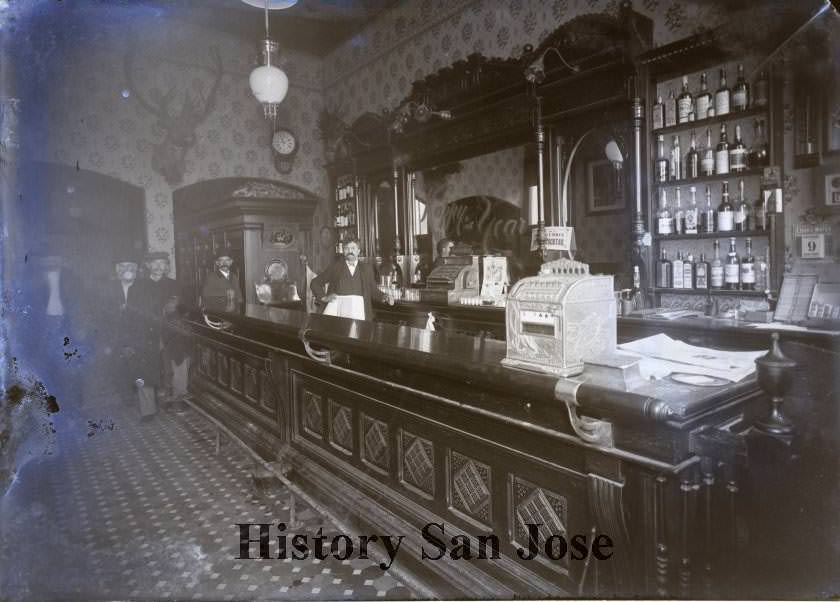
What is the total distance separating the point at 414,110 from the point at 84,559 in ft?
16.9

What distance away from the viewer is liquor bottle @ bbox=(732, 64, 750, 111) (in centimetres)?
345

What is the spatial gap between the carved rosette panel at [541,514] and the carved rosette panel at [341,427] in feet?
3.47

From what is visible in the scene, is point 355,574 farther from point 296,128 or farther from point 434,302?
point 296,128

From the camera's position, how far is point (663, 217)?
396cm

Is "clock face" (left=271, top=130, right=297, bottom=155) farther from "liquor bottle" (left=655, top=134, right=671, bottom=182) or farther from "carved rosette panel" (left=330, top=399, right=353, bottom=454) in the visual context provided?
"carved rosette panel" (left=330, top=399, right=353, bottom=454)

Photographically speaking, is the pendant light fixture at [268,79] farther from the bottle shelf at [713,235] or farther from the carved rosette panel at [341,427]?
the bottle shelf at [713,235]

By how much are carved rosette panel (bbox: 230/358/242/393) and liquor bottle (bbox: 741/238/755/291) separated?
3512 mm

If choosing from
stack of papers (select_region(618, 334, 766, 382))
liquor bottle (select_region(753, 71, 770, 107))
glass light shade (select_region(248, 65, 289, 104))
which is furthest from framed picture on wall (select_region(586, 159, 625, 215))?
stack of papers (select_region(618, 334, 766, 382))

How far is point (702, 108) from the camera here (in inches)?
145

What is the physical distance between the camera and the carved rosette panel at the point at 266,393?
11.4 feet

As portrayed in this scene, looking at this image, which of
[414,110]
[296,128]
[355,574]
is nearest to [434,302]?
[414,110]

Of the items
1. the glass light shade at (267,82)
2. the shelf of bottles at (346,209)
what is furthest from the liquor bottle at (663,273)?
the shelf of bottles at (346,209)

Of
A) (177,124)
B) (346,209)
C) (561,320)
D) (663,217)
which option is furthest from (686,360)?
(177,124)

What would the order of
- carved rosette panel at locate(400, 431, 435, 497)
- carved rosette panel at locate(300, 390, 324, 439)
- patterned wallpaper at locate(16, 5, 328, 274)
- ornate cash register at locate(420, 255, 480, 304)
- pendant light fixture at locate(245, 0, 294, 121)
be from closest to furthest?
carved rosette panel at locate(400, 431, 435, 497) < carved rosette panel at locate(300, 390, 324, 439) < pendant light fixture at locate(245, 0, 294, 121) < ornate cash register at locate(420, 255, 480, 304) < patterned wallpaper at locate(16, 5, 328, 274)
